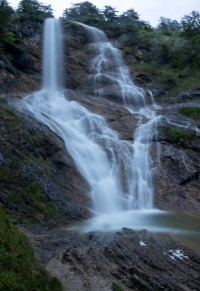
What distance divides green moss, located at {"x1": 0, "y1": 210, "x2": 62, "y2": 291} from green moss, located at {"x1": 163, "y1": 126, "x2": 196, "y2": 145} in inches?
615

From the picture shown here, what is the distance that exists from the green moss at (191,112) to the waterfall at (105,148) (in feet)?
7.11

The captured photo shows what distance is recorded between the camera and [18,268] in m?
8.39

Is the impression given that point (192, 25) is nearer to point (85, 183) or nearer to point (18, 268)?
point (85, 183)

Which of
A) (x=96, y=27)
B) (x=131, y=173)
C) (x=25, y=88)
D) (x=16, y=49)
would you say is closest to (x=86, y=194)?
(x=131, y=173)

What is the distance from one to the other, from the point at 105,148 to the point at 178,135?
4906mm

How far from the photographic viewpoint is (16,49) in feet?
102

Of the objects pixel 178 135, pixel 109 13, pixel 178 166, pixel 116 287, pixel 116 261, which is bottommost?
pixel 116 287

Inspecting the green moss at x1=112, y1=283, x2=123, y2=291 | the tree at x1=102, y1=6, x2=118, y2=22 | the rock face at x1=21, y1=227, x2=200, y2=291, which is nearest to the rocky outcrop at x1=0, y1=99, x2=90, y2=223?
the rock face at x1=21, y1=227, x2=200, y2=291

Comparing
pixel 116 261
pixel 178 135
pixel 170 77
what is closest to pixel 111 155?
pixel 178 135

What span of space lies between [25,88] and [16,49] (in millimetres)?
4278

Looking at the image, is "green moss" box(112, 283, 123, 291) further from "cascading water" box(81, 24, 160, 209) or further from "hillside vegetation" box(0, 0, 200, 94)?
"hillside vegetation" box(0, 0, 200, 94)

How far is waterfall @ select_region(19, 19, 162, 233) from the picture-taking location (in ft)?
63.2

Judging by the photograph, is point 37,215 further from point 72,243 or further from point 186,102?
point 186,102

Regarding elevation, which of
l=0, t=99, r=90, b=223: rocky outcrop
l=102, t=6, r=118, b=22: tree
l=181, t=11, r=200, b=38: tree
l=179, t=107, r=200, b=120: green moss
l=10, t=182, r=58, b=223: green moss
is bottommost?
l=10, t=182, r=58, b=223: green moss
